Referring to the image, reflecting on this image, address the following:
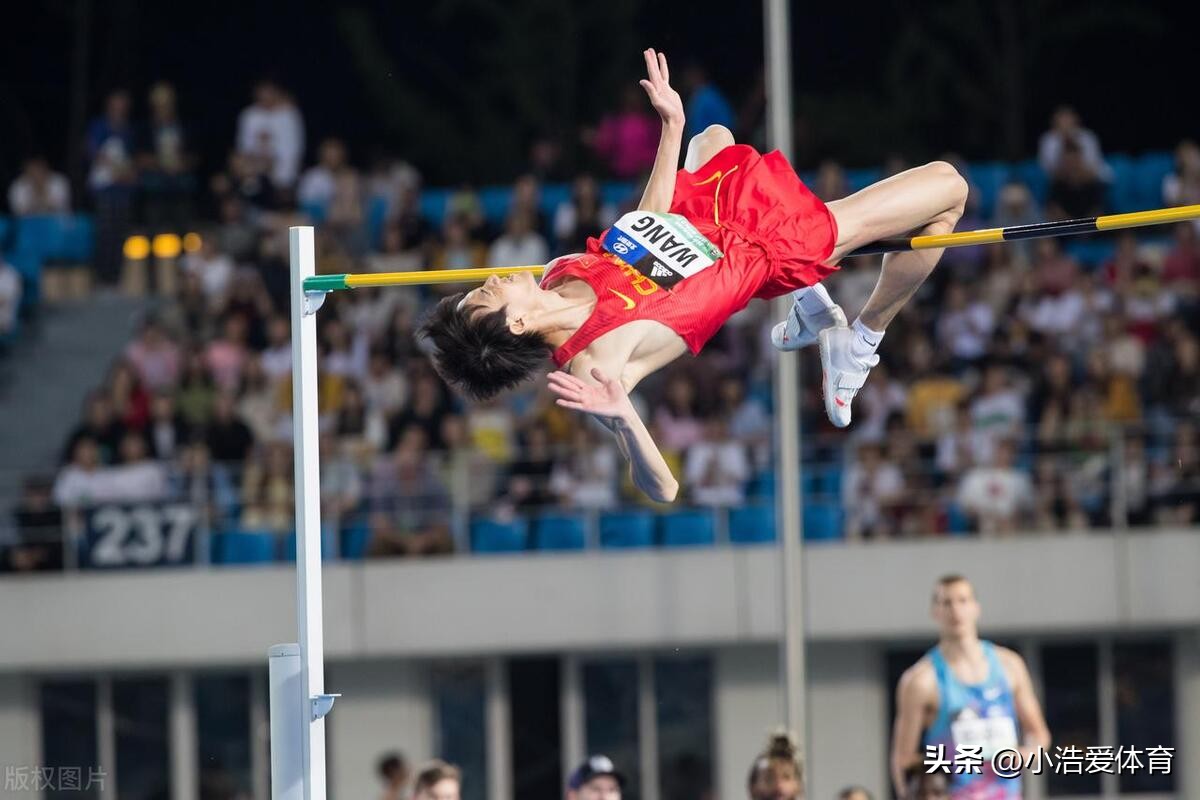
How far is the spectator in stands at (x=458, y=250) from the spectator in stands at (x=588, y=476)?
161cm

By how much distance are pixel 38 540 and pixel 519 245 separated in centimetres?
327

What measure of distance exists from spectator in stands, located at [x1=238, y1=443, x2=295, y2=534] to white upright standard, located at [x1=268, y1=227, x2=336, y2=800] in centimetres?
573

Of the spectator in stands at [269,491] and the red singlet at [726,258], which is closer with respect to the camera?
the red singlet at [726,258]

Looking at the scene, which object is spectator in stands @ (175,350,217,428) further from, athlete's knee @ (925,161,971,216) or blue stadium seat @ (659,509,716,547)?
athlete's knee @ (925,161,971,216)

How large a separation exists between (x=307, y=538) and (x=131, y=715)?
714 cm

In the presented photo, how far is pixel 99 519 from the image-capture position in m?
11.1

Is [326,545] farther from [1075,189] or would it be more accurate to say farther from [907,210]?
[907,210]

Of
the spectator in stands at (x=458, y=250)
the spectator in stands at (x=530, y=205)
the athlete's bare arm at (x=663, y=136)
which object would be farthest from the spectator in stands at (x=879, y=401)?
the athlete's bare arm at (x=663, y=136)

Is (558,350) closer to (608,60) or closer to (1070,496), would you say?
(1070,496)

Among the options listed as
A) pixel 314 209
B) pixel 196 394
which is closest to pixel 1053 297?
pixel 314 209

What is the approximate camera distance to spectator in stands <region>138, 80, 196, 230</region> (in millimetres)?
13008

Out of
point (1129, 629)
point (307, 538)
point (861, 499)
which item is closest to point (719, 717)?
point (861, 499)

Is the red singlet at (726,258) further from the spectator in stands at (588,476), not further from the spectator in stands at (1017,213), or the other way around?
the spectator in stands at (1017,213)

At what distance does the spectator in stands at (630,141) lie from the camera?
13.1 m
